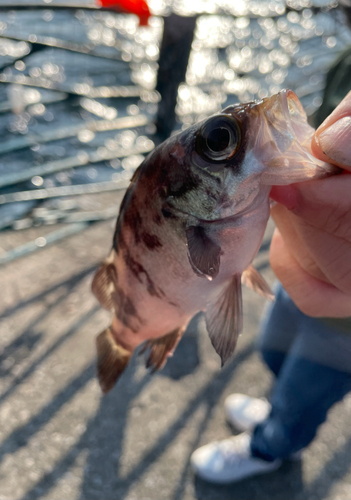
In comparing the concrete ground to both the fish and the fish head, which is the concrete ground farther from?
the fish head

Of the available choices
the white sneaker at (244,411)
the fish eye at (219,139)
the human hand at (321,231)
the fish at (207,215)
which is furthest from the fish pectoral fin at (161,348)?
the white sneaker at (244,411)

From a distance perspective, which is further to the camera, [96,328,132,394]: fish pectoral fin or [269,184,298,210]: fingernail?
[96,328,132,394]: fish pectoral fin

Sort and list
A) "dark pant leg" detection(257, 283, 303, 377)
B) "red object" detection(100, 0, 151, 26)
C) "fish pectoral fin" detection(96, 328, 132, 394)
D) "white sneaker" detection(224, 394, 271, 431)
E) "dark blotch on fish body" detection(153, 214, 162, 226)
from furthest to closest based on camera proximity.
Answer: "red object" detection(100, 0, 151, 26)
"white sneaker" detection(224, 394, 271, 431)
"dark pant leg" detection(257, 283, 303, 377)
"fish pectoral fin" detection(96, 328, 132, 394)
"dark blotch on fish body" detection(153, 214, 162, 226)

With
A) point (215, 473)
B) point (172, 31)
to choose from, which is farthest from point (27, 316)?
point (172, 31)

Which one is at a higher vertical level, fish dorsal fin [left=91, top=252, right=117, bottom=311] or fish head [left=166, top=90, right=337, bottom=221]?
fish head [left=166, top=90, right=337, bottom=221]

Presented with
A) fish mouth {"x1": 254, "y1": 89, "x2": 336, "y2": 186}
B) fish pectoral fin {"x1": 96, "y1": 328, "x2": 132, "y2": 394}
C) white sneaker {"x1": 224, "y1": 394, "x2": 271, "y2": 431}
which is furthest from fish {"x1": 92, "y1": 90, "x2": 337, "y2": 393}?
white sneaker {"x1": 224, "y1": 394, "x2": 271, "y2": 431}

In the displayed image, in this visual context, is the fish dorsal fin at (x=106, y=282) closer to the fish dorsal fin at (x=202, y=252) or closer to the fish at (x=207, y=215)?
the fish at (x=207, y=215)

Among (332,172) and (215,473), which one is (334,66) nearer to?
(332,172)
